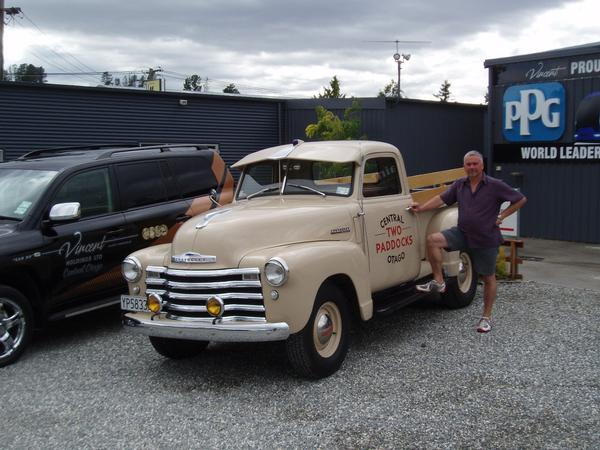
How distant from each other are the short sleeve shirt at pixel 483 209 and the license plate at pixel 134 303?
3.36 metres

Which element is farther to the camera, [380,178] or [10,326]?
[380,178]

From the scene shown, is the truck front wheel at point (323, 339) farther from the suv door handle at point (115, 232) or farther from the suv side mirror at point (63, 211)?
the suv door handle at point (115, 232)

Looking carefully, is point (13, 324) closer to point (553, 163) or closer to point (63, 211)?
point (63, 211)

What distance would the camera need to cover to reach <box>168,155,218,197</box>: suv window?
802cm

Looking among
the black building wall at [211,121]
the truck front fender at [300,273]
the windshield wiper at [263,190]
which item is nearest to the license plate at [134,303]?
the truck front fender at [300,273]

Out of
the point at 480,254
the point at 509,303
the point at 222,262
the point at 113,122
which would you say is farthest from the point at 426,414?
the point at 113,122

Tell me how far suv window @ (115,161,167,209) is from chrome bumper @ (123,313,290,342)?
234 centimetres

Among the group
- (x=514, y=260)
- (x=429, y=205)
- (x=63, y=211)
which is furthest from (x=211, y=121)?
(x=63, y=211)

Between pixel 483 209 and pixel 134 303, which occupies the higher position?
pixel 483 209

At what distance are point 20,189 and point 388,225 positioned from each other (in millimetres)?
3767

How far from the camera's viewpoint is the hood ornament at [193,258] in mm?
5204

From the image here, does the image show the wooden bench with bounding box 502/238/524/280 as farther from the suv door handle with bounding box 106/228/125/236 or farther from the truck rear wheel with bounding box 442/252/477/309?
the suv door handle with bounding box 106/228/125/236

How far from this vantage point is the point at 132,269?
5691 mm

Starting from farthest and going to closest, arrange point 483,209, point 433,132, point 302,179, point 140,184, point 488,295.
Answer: point 433,132 → point 140,184 → point 488,295 → point 483,209 → point 302,179
